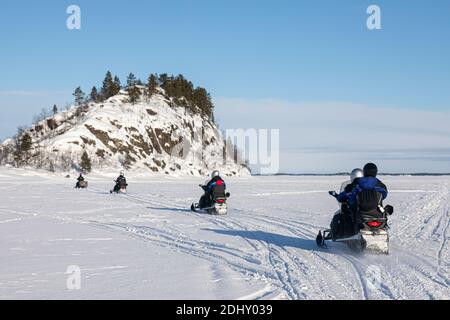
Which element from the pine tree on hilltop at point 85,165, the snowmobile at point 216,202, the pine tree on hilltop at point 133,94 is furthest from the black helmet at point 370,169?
the pine tree on hilltop at point 133,94

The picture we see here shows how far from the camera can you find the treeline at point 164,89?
144950 millimetres

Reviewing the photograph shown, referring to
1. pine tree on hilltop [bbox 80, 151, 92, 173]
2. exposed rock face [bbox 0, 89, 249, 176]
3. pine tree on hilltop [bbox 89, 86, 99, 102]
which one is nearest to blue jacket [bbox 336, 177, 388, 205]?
pine tree on hilltop [bbox 80, 151, 92, 173]

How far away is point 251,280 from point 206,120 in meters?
143

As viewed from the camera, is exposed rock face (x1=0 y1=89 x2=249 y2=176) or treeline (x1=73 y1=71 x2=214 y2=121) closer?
exposed rock face (x1=0 y1=89 x2=249 y2=176)

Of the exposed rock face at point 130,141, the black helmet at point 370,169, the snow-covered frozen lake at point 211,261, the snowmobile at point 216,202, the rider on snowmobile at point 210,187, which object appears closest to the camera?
the snow-covered frozen lake at point 211,261

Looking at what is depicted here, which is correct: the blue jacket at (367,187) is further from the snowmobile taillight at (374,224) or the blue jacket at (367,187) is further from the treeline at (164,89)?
the treeline at (164,89)

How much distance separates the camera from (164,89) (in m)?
152

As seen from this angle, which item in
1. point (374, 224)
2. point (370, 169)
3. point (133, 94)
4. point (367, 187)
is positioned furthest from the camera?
point (133, 94)

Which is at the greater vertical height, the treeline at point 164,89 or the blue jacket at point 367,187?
the treeline at point 164,89

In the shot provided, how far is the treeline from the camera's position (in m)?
145

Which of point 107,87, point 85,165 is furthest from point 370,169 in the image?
point 107,87

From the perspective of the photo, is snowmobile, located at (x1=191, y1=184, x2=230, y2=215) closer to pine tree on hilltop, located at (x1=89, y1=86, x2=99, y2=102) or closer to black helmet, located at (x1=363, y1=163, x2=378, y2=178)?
black helmet, located at (x1=363, y1=163, x2=378, y2=178)

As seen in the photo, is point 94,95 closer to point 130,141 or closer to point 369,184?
point 130,141

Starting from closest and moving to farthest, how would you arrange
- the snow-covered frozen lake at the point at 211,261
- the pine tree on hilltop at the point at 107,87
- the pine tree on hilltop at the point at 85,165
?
the snow-covered frozen lake at the point at 211,261
the pine tree on hilltop at the point at 85,165
the pine tree on hilltop at the point at 107,87
